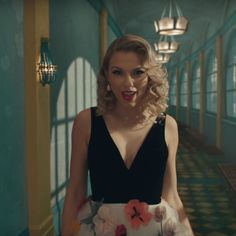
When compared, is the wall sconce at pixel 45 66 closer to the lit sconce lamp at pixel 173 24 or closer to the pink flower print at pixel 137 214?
the pink flower print at pixel 137 214

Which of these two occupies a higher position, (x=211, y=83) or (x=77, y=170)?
(x=211, y=83)

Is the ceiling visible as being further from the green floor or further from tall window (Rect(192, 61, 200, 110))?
the green floor

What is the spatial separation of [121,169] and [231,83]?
7412 millimetres

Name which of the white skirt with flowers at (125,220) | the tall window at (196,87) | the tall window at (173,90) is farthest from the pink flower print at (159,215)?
the tall window at (173,90)

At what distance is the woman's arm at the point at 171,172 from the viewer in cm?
129

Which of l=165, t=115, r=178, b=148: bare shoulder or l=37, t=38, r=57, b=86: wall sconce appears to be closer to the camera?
l=165, t=115, r=178, b=148: bare shoulder

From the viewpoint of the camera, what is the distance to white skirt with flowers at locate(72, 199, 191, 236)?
1223mm

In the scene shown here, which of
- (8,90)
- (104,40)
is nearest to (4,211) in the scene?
(8,90)

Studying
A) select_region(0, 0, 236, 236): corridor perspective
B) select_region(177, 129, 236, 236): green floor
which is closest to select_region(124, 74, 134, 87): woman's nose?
select_region(0, 0, 236, 236): corridor perspective

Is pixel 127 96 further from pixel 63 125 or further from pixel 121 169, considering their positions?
pixel 63 125

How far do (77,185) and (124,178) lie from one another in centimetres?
15

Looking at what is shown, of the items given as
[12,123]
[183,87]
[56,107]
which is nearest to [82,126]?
[12,123]

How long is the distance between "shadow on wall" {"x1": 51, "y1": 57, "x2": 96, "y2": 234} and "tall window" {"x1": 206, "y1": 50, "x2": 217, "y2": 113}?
6.07 m

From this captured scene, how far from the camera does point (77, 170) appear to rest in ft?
4.09
